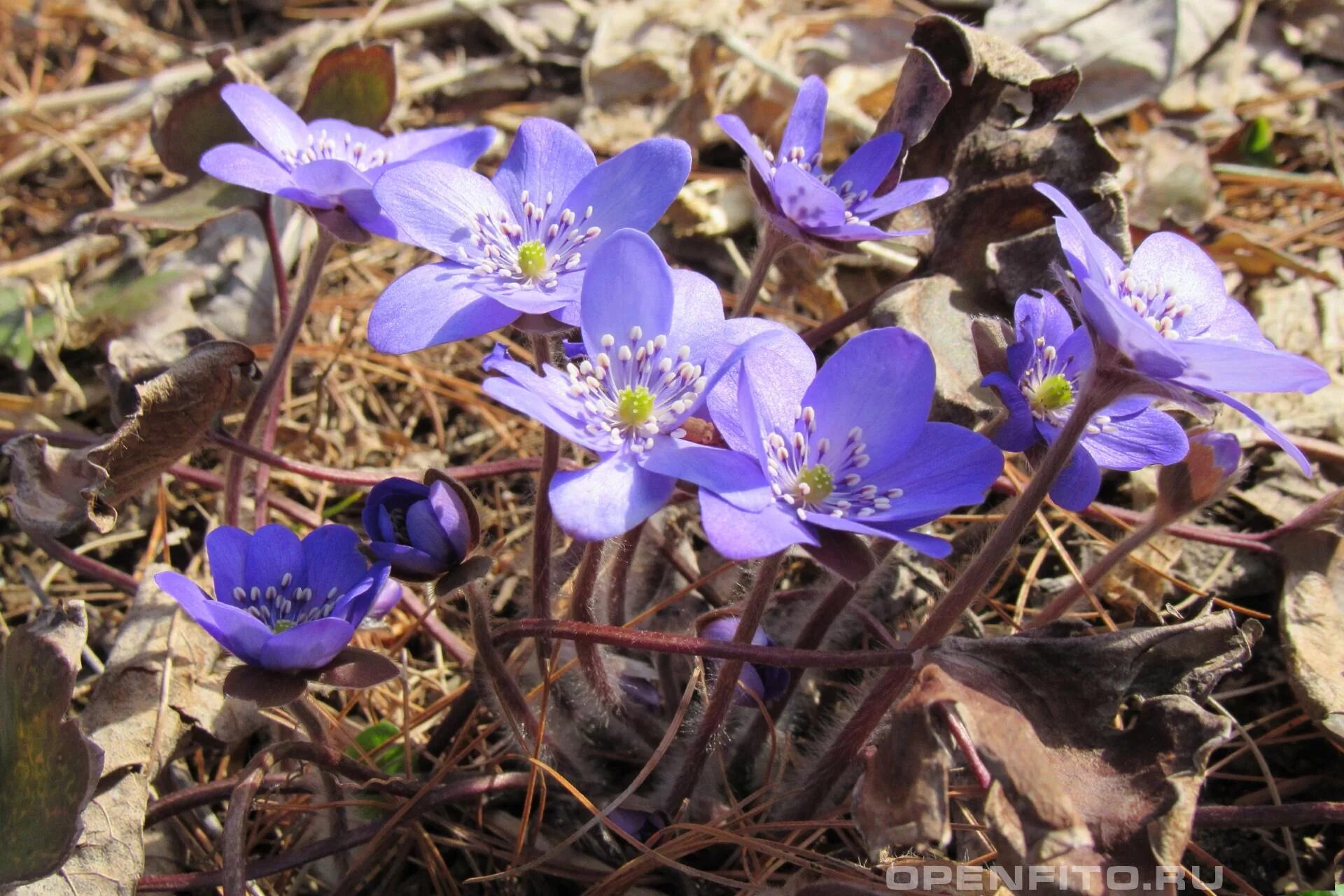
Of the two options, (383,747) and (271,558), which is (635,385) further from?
(383,747)

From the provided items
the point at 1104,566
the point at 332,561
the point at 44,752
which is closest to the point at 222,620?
the point at 332,561

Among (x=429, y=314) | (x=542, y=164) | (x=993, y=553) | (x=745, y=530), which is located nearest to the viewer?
(x=745, y=530)

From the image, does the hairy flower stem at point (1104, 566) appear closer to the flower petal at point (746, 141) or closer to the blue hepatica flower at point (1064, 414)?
the blue hepatica flower at point (1064, 414)

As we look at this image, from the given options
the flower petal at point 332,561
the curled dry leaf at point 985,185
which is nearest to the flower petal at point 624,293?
the flower petal at point 332,561

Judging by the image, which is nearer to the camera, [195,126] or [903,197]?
[903,197]

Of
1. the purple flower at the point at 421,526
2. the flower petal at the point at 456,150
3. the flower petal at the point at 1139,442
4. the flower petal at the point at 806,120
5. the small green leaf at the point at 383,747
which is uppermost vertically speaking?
the flower petal at the point at 806,120

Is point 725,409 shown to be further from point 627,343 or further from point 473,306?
point 473,306

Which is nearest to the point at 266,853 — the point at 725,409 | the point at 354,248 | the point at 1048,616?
the point at 725,409

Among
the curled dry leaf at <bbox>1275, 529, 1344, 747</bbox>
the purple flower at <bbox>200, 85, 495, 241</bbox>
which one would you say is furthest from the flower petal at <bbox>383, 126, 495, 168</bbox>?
the curled dry leaf at <bbox>1275, 529, 1344, 747</bbox>
